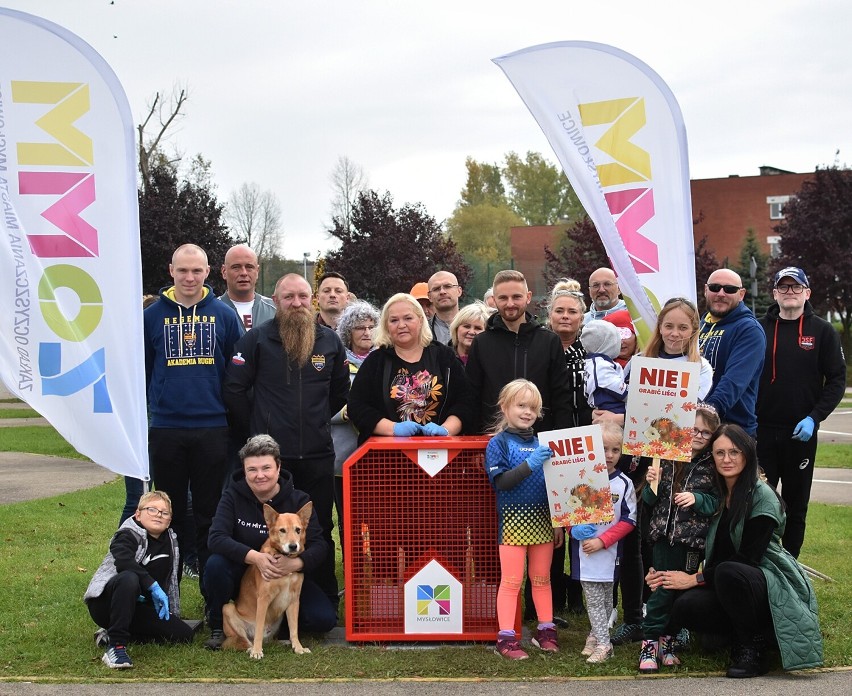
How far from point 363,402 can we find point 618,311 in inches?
88.1

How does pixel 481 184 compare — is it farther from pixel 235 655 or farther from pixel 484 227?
pixel 235 655

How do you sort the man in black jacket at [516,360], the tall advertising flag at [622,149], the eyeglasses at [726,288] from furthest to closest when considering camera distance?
the tall advertising flag at [622,149]
the eyeglasses at [726,288]
the man in black jacket at [516,360]

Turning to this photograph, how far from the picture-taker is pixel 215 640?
18.9 feet

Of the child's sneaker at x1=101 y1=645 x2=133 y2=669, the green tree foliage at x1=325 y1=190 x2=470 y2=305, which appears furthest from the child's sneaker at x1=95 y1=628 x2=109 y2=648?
the green tree foliage at x1=325 y1=190 x2=470 y2=305

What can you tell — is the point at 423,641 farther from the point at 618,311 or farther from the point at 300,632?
the point at 618,311

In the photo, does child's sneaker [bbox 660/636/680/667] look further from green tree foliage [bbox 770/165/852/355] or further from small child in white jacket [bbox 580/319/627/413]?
green tree foliage [bbox 770/165/852/355]

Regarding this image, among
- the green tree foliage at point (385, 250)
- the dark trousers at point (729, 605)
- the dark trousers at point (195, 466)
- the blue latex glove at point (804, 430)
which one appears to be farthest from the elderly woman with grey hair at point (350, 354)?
the green tree foliage at point (385, 250)

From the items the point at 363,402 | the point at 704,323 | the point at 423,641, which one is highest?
the point at 704,323

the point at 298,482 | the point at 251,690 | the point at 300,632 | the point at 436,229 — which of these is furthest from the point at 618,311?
the point at 436,229

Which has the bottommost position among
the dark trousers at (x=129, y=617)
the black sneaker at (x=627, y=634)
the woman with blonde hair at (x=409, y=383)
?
the black sneaker at (x=627, y=634)

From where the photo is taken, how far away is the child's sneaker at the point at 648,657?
5.27m

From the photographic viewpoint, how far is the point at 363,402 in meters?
6.05

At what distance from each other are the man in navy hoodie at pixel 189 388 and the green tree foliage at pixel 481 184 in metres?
74.3

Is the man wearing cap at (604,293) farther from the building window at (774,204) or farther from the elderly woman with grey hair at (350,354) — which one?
the building window at (774,204)
